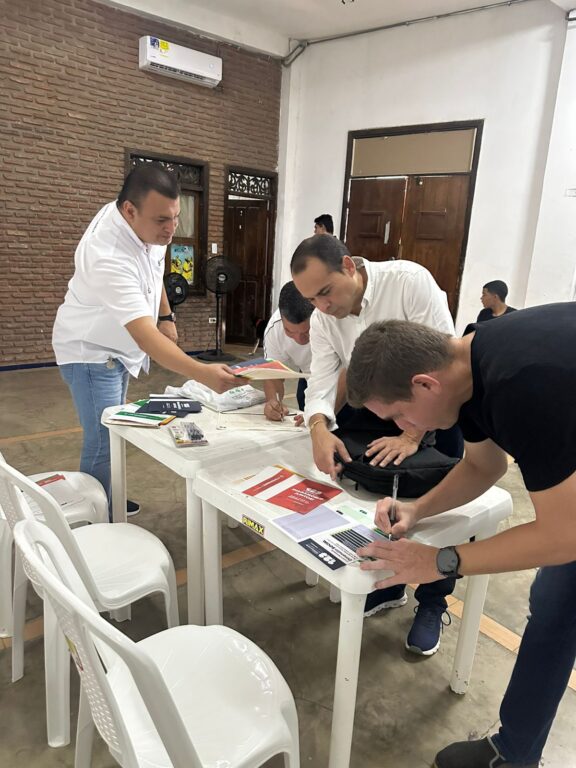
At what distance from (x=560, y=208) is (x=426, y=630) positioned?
444cm

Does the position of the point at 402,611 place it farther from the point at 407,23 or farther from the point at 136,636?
the point at 407,23

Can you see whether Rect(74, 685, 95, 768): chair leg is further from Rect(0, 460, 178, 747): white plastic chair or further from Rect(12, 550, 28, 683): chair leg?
Rect(12, 550, 28, 683): chair leg

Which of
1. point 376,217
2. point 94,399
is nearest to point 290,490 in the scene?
point 94,399

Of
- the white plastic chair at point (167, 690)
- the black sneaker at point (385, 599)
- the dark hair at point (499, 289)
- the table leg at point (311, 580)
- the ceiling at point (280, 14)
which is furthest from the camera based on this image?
the ceiling at point (280, 14)

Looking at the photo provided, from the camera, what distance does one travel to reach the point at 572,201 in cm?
477

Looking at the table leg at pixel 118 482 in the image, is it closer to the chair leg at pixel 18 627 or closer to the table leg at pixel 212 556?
the chair leg at pixel 18 627

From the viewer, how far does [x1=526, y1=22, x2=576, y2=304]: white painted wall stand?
470 centimetres

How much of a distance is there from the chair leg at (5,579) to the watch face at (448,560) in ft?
4.08

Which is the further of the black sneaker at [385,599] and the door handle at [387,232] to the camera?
the door handle at [387,232]

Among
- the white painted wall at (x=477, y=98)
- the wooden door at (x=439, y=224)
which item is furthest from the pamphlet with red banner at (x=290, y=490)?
the wooden door at (x=439, y=224)

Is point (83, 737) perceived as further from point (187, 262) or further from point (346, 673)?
point (187, 262)

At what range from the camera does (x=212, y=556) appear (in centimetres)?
143

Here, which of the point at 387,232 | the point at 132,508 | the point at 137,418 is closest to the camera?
the point at 137,418

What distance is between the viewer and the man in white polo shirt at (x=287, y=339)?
199 centimetres
